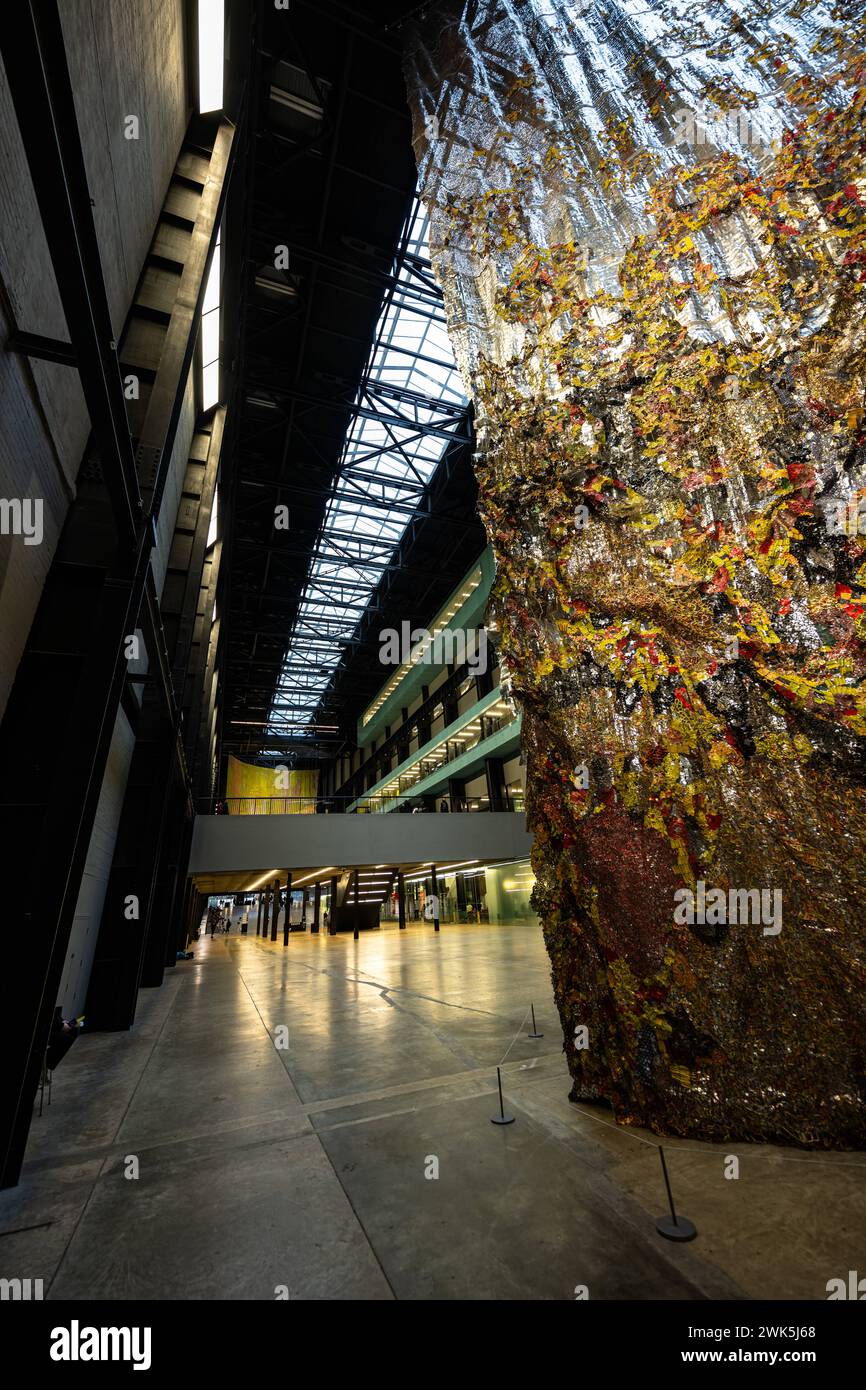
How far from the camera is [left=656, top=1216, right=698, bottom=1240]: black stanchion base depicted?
267 centimetres

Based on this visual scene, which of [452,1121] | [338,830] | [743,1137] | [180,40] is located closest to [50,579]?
[452,1121]

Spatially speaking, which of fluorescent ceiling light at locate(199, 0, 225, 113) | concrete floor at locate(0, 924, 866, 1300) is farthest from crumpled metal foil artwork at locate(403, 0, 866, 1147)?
fluorescent ceiling light at locate(199, 0, 225, 113)

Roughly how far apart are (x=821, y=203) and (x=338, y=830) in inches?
831

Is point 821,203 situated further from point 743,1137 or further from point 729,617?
point 743,1137

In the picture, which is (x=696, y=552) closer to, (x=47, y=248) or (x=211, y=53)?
(x=47, y=248)

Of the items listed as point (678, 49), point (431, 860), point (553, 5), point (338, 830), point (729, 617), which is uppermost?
point (553, 5)

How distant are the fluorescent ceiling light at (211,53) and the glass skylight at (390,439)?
20.1ft

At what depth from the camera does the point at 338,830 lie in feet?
71.9

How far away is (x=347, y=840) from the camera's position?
2198cm

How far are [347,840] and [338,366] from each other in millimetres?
17204

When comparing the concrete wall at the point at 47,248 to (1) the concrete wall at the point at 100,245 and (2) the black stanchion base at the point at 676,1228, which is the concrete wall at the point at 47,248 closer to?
(1) the concrete wall at the point at 100,245

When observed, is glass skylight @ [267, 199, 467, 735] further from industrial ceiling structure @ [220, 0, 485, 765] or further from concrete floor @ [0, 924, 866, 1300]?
concrete floor @ [0, 924, 866, 1300]

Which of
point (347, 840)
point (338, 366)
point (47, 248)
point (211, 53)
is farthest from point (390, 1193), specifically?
point (338, 366)
